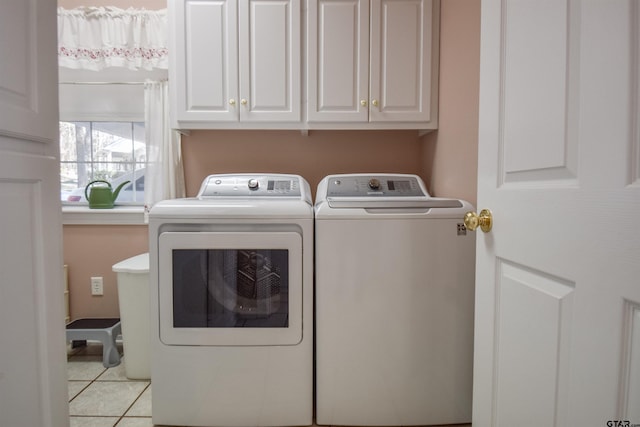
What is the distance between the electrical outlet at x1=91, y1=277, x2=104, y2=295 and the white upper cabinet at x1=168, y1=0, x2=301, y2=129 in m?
1.23

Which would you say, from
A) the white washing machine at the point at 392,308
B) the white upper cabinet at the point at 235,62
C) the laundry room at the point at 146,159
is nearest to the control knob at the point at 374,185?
the white washing machine at the point at 392,308

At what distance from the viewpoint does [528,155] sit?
0.73m

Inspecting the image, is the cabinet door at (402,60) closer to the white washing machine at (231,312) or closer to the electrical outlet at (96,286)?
the white washing machine at (231,312)

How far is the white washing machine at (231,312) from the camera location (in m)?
1.38

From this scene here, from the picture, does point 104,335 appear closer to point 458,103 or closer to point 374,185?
point 374,185

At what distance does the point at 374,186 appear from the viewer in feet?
5.63

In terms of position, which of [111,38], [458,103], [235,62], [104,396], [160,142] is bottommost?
[104,396]

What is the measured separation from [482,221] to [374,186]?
2.83ft

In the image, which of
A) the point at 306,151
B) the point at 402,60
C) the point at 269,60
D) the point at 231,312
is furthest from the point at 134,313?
the point at 402,60

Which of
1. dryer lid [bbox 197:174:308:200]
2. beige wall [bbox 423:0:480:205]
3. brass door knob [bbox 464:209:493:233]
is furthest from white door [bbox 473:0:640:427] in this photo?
dryer lid [bbox 197:174:308:200]

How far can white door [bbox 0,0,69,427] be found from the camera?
2.47ft

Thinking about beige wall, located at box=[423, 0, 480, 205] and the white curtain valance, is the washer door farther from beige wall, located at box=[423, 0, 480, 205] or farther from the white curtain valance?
the white curtain valance

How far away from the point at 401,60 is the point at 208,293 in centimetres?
152

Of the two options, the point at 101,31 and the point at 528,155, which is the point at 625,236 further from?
the point at 101,31
